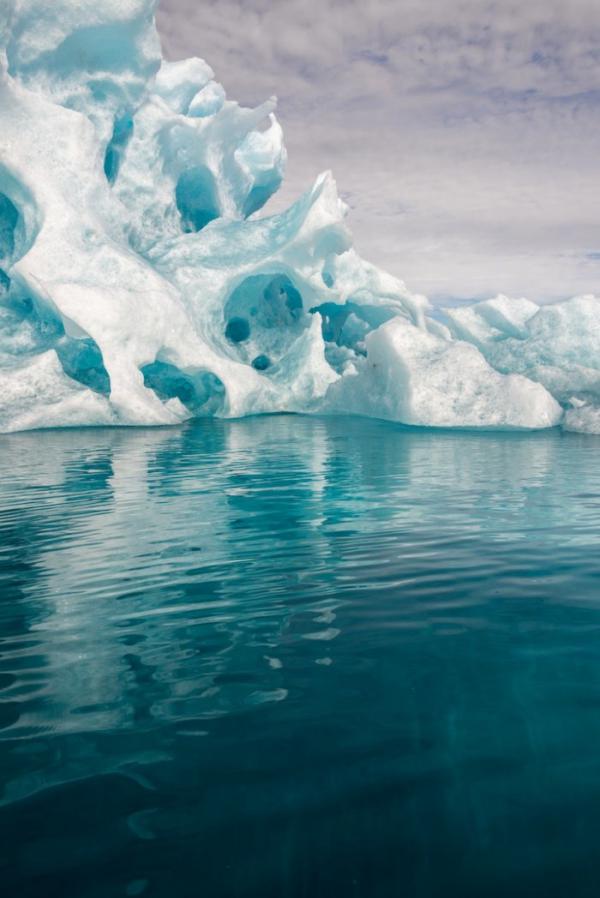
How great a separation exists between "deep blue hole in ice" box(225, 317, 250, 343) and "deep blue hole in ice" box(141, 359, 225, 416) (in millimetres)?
3228

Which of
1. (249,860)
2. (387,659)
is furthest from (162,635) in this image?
(249,860)

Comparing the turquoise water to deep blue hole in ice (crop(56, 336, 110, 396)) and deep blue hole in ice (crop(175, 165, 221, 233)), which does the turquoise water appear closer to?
deep blue hole in ice (crop(56, 336, 110, 396))

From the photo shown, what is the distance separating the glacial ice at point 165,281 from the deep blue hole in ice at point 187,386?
0.06 m

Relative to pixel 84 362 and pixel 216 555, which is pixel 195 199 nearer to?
pixel 84 362

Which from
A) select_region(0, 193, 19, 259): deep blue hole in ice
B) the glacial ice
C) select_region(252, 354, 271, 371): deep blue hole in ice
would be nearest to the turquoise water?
the glacial ice

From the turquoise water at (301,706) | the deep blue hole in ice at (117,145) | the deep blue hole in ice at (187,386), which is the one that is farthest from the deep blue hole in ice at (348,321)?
the turquoise water at (301,706)

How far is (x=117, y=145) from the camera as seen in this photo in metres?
20.3

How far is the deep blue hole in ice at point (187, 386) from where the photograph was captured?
18828 mm

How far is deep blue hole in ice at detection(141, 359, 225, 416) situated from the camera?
18828mm

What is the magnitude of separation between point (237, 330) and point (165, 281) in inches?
193

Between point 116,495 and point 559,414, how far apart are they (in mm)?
12989

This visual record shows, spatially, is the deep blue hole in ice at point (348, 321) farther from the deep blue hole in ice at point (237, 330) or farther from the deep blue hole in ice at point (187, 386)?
the deep blue hole in ice at point (187, 386)

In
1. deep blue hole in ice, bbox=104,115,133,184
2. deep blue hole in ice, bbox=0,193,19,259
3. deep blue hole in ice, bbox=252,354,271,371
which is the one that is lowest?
deep blue hole in ice, bbox=252,354,271,371

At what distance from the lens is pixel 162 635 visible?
11.1 ft
